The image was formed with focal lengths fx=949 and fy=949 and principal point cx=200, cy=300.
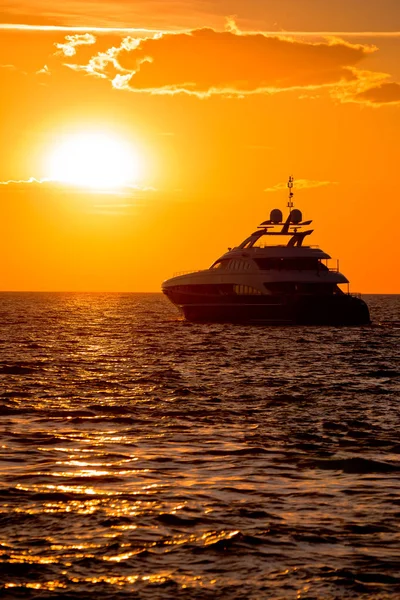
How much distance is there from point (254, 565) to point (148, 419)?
11.8 metres

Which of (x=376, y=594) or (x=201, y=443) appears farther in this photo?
(x=201, y=443)

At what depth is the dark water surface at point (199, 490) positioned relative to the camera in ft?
33.2

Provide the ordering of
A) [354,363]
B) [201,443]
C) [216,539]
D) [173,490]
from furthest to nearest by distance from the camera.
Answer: [354,363] → [201,443] → [173,490] → [216,539]

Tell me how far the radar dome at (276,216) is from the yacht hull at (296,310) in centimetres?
1090

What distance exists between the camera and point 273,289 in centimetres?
7506

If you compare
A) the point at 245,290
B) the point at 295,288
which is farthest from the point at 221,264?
the point at 295,288

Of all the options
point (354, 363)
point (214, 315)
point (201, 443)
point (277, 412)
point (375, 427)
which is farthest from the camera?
point (214, 315)

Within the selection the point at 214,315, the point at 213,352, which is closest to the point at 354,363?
the point at 213,352

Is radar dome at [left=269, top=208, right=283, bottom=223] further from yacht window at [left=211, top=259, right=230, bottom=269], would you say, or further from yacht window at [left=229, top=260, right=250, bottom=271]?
yacht window at [left=229, top=260, right=250, bottom=271]

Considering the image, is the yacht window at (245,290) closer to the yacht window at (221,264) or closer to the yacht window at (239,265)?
the yacht window at (239,265)

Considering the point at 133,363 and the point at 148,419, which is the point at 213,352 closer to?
the point at 133,363

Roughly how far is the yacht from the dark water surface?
42579 mm

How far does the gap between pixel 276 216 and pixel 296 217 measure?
1.91 metres

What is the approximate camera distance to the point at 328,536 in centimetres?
1164
